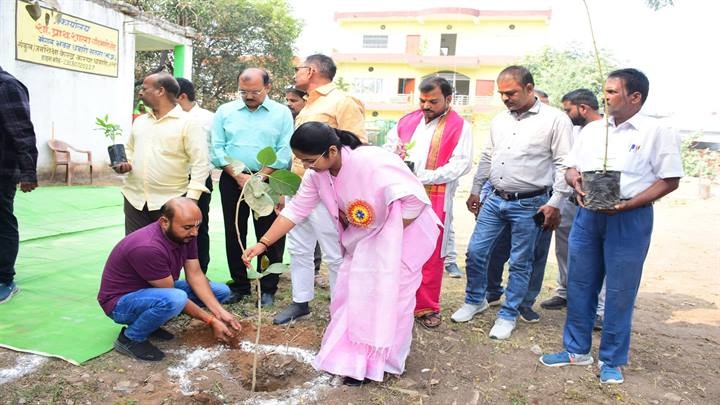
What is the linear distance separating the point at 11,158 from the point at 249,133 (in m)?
1.56

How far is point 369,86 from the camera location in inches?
1121

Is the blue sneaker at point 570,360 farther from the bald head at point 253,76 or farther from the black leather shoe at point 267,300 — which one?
the bald head at point 253,76

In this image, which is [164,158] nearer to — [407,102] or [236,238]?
[236,238]

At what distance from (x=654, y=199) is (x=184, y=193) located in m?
2.85

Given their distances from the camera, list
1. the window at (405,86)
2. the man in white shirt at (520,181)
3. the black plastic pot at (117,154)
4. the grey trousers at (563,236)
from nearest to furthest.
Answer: the black plastic pot at (117,154) < the man in white shirt at (520,181) < the grey trousers at (563,236) < the window at (405,86)

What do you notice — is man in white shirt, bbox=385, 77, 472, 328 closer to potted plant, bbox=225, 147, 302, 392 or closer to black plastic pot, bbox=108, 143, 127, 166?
potted plant, bbox=225, 147, 302, 392

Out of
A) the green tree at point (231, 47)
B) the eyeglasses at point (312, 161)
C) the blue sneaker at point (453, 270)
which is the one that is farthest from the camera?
the green tree at point (231, 47)

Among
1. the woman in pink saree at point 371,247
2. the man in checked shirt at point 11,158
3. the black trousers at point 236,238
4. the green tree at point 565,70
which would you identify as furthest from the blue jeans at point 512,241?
the green tree at point 565,70

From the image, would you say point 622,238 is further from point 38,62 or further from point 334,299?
point 38,62

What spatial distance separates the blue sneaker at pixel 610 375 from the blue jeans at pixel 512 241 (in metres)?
0.77

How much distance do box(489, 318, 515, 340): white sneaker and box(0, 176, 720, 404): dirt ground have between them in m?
0.05

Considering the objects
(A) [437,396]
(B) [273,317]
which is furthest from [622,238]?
(B) [273,317]

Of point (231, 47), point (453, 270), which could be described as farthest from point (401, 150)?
point (231, 47)

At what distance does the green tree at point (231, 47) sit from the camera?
15648 millimetres
